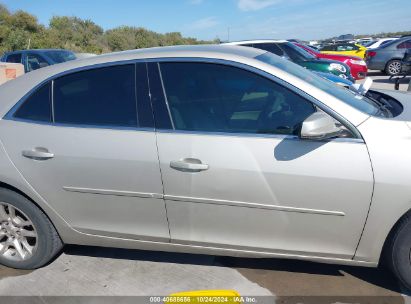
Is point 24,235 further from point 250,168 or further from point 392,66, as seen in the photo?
point 392,66

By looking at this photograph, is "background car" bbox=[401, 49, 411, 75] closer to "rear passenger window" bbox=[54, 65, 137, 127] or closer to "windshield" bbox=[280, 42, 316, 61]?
"windshield" bbox=[280, 42, 316, 61]

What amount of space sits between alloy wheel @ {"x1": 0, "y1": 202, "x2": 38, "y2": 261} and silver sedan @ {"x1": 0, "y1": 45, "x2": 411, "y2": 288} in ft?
0.06

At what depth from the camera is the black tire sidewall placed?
8.95ft

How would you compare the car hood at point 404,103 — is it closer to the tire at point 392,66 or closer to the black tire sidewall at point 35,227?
the black tire sidewall at point 35,227

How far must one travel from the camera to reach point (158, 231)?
2.54 metres

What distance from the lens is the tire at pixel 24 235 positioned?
274 cm

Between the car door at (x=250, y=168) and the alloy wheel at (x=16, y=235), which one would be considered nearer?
the car door at (x=250, y=168)

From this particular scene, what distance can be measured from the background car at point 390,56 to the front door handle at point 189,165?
540 inches

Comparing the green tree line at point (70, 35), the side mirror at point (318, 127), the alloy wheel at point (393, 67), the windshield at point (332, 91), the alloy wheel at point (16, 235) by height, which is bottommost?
the alloy wheel at point (16, 235)

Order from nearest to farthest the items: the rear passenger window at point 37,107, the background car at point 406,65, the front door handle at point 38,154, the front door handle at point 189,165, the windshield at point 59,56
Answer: the front door handle at point 189,165 → the front door handle at point 38,154 → the rear passenger window at point 37,107 → the background car at point 406,65 → the windshield at point 59,56

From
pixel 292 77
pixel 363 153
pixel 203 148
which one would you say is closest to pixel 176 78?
pixel 203 148

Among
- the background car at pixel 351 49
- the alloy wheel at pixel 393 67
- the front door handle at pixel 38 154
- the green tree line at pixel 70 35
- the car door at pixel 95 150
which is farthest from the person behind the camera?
the green tree line at pixel 70 35

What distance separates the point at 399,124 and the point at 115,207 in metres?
1.87

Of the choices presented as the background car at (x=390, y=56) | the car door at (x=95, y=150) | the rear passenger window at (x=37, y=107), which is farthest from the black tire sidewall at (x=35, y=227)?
the background car at (x=390, y=56)
